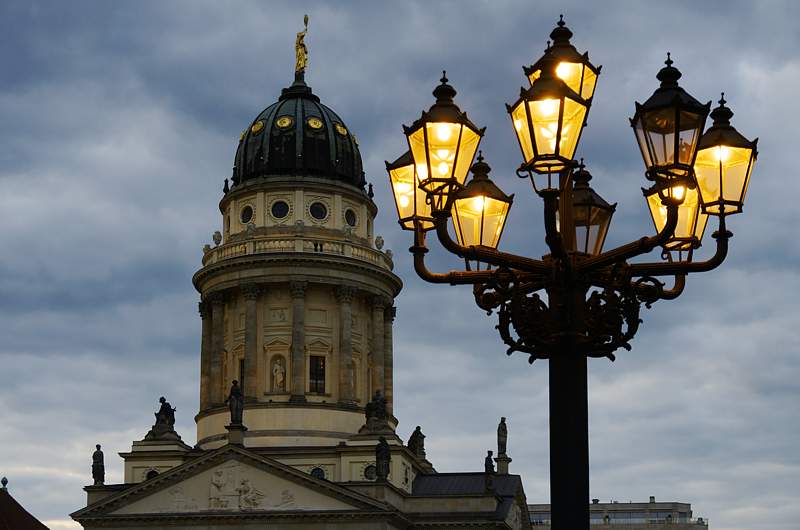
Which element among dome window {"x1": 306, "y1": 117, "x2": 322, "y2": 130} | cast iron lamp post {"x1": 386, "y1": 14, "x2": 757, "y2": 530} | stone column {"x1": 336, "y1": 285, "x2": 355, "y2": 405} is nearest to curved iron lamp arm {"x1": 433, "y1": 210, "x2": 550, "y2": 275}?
cast iron lamp post {"x1": 386, "y1": 14, "x2": 757, "y2": 530}

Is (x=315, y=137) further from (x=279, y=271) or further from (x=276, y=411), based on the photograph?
(x=276, y=411)

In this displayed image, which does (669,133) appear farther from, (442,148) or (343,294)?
(343,294)

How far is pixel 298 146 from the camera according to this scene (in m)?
89.4

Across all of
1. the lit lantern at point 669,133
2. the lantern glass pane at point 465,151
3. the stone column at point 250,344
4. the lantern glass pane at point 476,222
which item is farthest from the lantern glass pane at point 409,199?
the stone column at point 250,344

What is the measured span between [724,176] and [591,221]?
191 centimetres

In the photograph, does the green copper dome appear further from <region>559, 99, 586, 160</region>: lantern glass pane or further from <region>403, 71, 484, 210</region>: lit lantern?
<region>559, 99, 586, 160</region>: lantern glass pane

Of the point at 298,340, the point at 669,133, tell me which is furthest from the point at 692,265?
the point at 298,340

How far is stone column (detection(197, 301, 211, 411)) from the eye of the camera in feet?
288

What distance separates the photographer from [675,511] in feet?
641

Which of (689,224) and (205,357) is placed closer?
(689,224)

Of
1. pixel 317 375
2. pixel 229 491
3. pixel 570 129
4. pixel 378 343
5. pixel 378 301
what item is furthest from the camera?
pixel 378 301

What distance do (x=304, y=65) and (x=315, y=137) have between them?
9.15m

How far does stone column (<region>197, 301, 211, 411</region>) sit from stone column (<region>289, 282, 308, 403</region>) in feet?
19.9

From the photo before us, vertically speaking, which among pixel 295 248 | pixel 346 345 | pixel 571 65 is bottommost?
pixel 571 65
